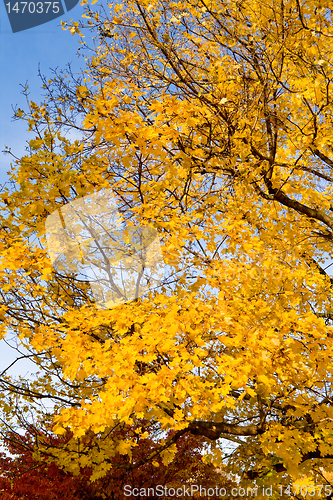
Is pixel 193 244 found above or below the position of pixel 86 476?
above

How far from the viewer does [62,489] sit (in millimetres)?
5758

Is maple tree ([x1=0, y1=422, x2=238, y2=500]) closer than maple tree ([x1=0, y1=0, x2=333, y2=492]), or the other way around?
maple tree ([x1=0, y1=0, x2=333, y2=492])

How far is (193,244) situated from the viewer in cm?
448

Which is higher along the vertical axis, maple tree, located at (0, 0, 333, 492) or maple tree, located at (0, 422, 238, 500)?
maple tree, located at (0, 0, 333, 492)

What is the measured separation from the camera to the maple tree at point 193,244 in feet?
9.31

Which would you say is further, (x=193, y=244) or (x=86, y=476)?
(x=86, y=476)

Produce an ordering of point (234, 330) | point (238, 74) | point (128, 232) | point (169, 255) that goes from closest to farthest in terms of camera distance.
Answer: point (234, 330), point (169, 255), point (128, 232), point (238, 74)

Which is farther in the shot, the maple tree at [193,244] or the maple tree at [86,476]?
the maple tree at [86,476]

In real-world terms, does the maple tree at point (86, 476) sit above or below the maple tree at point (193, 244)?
below

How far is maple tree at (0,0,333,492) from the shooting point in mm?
2838

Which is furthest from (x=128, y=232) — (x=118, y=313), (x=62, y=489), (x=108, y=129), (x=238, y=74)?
(x=62, y=489)

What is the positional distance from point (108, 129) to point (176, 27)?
2.98 meters

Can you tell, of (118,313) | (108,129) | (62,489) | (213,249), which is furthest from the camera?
(62,489)

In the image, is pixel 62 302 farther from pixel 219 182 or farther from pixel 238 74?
pixel 238 74
